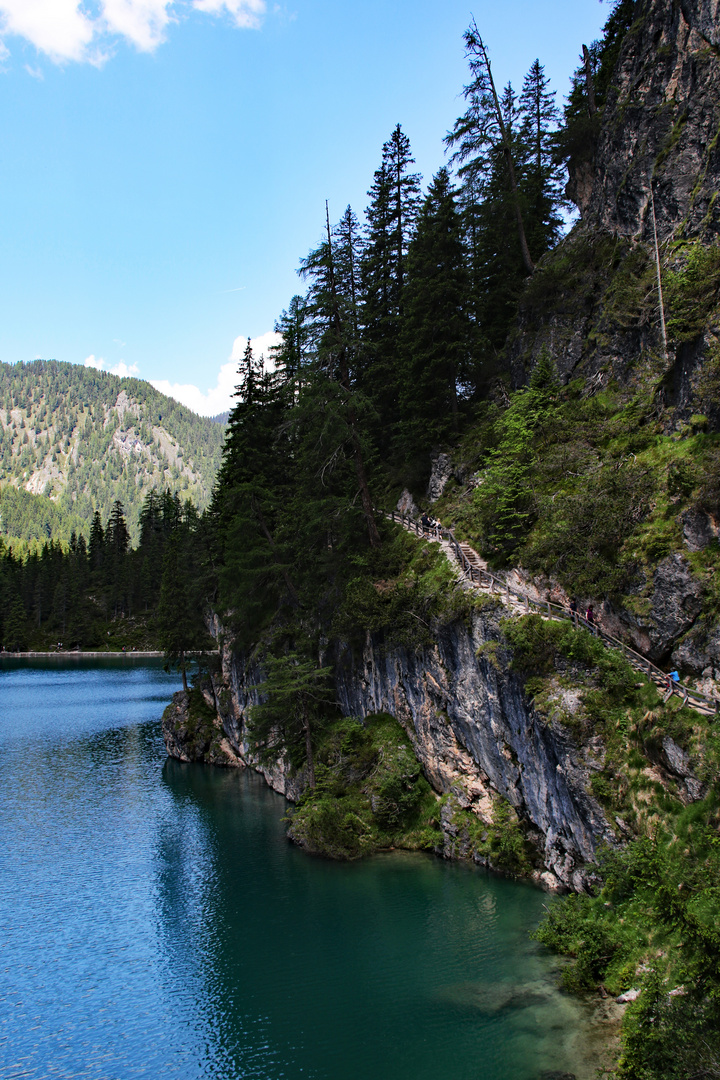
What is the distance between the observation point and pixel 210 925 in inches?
904

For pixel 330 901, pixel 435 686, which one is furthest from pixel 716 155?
pixel 330 901

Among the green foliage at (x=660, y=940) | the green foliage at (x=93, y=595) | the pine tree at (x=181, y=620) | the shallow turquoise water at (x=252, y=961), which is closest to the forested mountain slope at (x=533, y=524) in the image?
the green foliage at (x=660, y=940)

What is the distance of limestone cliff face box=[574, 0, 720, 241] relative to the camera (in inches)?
1057

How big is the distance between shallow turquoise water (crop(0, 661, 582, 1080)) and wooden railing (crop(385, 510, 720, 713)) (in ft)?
28.1

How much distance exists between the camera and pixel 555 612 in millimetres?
23016

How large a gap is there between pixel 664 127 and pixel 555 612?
24204 mm

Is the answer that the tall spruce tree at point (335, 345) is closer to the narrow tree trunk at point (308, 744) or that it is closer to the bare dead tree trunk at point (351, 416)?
the bare dead tree trunk at point (351, 416)

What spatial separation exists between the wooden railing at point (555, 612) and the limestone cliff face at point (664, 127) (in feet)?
53.0

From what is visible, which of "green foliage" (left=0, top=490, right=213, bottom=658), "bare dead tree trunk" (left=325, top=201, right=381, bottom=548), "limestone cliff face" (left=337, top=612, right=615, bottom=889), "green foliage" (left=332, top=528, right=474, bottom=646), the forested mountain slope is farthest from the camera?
"green foliage" (left=0, top=490, right=213, bottom=658)

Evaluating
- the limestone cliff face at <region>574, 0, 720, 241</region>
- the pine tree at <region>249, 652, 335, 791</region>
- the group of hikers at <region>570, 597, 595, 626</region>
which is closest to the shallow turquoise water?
the pine tree at <region>249, 652, 335, 791</region>

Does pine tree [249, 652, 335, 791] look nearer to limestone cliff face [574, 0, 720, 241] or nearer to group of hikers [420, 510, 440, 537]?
group of hikers [420, 510, 440, 537]

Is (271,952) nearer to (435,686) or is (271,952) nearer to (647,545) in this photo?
(435,686)

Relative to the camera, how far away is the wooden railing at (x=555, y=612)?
56.3 feet

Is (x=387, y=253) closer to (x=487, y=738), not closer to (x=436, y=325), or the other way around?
(x=436, y=325)
